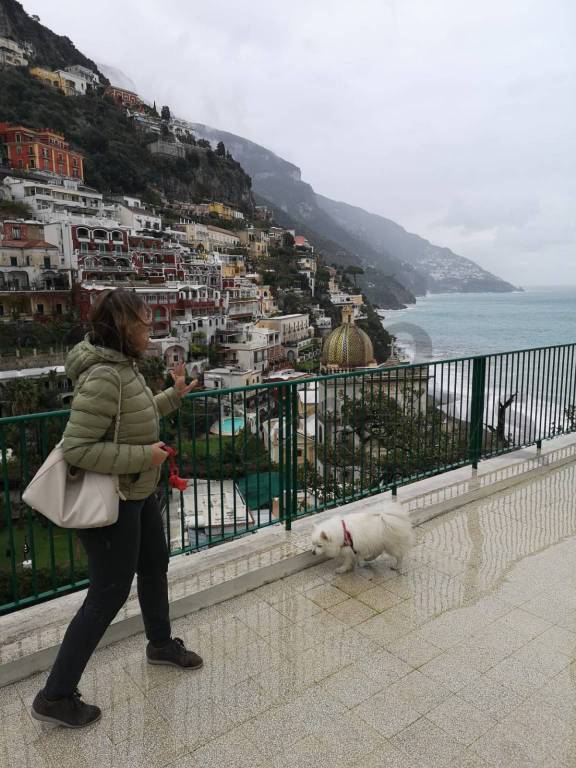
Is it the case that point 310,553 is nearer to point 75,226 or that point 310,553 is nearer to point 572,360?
point 572,360

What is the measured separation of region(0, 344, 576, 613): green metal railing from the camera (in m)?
3.04

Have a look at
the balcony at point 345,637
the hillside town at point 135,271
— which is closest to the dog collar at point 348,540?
the balcony at point 345,637

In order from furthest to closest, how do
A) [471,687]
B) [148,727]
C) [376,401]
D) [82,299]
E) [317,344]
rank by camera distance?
[317,344], [82,299], [376,401], [471,687], [148,727]

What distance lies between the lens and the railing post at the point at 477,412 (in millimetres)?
4988

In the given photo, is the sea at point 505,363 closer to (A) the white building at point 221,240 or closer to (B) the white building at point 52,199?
(A) the white building at point 221,240

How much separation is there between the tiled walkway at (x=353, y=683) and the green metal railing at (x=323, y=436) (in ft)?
2.16

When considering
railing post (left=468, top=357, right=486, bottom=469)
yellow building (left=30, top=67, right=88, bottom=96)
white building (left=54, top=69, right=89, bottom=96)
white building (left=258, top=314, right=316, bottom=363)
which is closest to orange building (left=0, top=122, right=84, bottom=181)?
yellow building (left=30, top=67, right=88, bottom=96)

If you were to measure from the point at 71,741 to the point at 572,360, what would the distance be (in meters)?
6.02

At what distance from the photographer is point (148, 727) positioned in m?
2.02

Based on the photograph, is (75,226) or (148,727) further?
(75,226)

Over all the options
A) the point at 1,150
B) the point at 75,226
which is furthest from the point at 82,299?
the point at 1,150

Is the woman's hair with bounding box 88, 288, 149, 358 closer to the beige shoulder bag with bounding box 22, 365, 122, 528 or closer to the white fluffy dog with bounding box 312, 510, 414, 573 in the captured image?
the beige shoulder bag with bounding box 22, 365, 122, 528

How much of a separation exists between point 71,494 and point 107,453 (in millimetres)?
208

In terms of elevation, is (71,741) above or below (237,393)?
below
